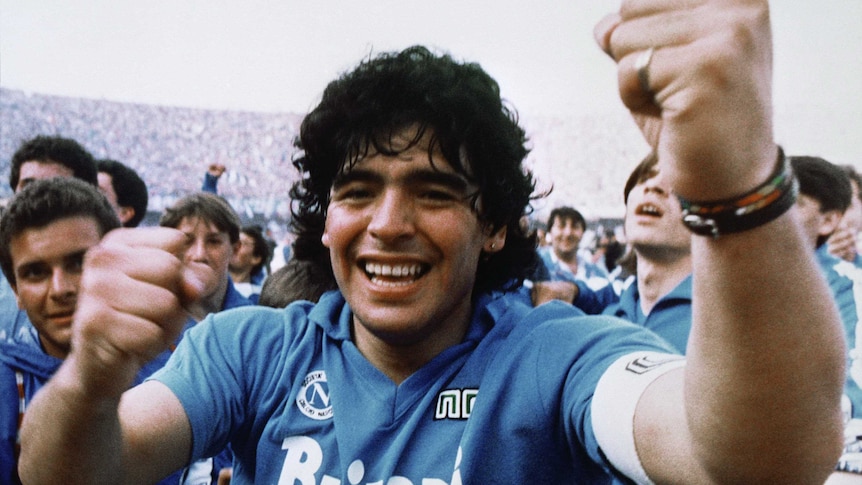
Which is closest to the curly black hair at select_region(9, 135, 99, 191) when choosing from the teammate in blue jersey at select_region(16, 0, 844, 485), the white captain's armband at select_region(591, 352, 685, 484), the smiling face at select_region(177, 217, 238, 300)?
the smiling face at select_region(177, 217, 238, 300)

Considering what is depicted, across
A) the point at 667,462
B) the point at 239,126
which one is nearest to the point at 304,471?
the point at 667,462

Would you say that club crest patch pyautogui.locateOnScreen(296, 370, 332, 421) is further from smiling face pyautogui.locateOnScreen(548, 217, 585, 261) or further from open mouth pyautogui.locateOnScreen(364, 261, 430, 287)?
smiling face pyautogui.locateOnScreen(548, 217, 585, 261)

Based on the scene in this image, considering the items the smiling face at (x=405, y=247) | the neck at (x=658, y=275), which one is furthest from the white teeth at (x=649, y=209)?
the smiling face at (x=405, y=247)

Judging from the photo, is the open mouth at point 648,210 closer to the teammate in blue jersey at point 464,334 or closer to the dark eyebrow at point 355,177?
the teammate in blue jersey at point 464,334

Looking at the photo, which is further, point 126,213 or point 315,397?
point 126,213

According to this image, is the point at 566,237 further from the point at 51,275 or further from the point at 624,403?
the point at 624,403

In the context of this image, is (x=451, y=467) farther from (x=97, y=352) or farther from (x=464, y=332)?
(x=97, y=352)

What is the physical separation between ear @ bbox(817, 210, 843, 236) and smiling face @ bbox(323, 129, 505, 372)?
2.31 metres

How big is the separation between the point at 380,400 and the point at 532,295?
250 centimetres

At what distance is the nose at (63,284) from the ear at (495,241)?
136 centimetres

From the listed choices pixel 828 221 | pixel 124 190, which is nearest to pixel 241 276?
pixel 124 190

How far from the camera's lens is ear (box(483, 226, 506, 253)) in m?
1.78

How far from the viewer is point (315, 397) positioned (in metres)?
1.49

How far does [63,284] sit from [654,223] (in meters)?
2.17
